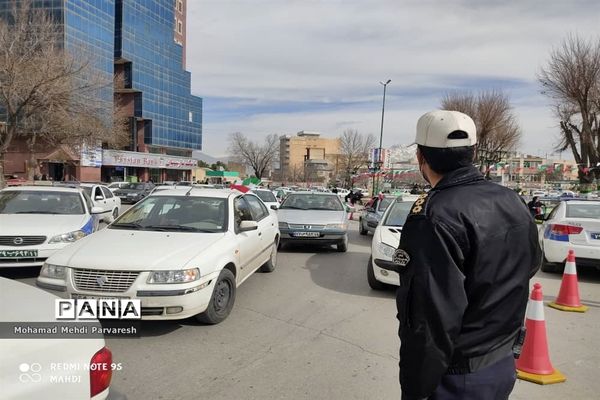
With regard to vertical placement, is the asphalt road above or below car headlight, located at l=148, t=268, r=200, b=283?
below

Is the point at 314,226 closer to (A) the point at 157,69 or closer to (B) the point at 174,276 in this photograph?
(B) the point at 174,276

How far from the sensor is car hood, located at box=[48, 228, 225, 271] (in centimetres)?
445

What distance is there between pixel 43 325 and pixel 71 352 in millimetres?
245

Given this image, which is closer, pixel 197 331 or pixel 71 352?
pixel 71 352

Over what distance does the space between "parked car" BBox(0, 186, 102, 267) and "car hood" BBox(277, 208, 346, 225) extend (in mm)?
4124

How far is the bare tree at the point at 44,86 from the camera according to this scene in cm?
2112

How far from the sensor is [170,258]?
459cm

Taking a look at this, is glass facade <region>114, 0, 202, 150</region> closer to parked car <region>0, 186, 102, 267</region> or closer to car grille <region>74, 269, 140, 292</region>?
parked car <region>0, 186, 102, 267</region>

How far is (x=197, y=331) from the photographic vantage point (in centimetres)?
477

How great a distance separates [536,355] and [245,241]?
364cm

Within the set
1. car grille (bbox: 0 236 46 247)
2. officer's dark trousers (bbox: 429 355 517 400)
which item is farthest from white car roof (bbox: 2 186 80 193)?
officer's dark trousers (bbox: 429 355 517 400)

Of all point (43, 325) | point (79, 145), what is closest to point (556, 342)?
point (43, 325)

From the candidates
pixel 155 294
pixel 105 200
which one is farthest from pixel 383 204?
pixel 155 294

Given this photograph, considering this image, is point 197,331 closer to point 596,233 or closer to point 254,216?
point 254,216
